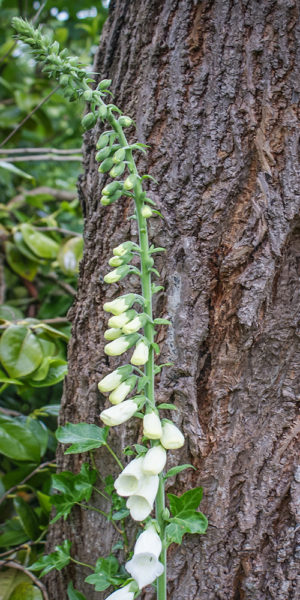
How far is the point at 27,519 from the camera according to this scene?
129 cm

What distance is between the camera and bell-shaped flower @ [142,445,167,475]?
728 mm

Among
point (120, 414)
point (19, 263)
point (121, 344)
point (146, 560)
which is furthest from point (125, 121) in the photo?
point (19, 263)

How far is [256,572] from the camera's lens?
3.15 ft

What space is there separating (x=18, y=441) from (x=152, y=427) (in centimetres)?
69

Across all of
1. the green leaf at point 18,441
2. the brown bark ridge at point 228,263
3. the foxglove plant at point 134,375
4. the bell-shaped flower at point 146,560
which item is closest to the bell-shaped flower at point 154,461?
the foxglove plant at point 134,375

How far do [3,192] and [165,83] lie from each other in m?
1.67

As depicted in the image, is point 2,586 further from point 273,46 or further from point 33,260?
point 273,46

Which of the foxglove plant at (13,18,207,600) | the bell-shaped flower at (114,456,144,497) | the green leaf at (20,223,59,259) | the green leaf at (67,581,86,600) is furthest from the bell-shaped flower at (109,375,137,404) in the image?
the green leaf at (20,223,59,259)

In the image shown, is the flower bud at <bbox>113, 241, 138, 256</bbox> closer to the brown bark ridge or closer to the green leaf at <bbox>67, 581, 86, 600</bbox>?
the brown bark ridge

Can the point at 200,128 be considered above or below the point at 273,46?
below

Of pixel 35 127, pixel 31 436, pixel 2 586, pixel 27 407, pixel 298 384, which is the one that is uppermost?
pixel 35 127

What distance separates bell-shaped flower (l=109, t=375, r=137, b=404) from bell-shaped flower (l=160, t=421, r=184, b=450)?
0.30ft

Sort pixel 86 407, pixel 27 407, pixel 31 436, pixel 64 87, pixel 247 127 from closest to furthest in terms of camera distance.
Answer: pixel 64 87 → pixel 247 127 → pixel 86 407 → pixel 31 436 → pixel 27 407

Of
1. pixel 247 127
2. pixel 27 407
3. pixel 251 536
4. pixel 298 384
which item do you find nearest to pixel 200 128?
pixel 247 127
